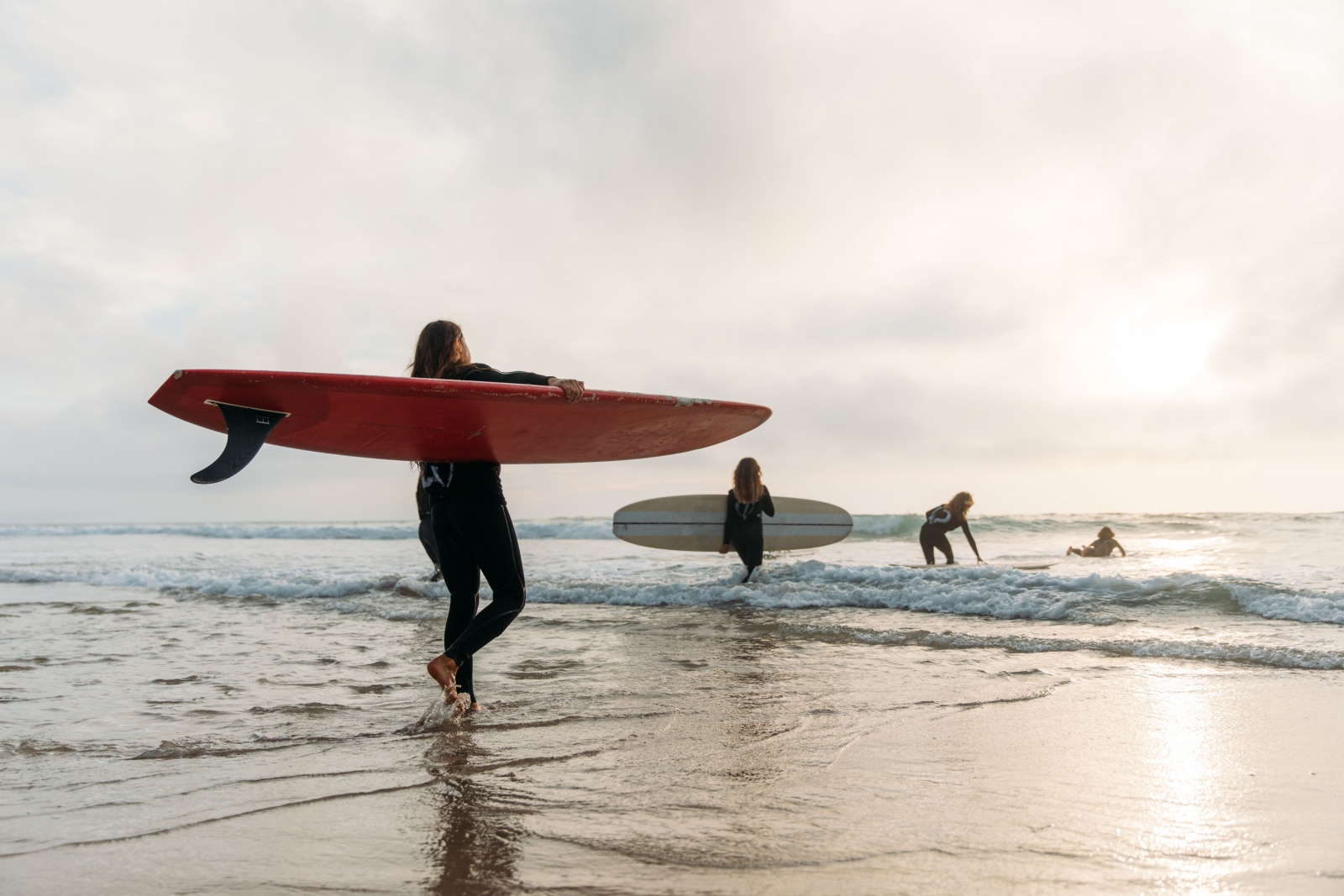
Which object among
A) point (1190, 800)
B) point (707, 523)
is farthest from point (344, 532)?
point (1190, 800)

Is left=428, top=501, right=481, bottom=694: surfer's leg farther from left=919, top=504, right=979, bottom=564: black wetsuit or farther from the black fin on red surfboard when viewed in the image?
left=919, top=504, right=979, bottom=564: black wetsuit

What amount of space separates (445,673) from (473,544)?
533 mm

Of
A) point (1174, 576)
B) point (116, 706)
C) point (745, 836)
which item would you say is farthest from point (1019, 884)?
point (1174, 576)

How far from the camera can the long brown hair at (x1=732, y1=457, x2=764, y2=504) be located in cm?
897

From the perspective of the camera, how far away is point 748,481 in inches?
354

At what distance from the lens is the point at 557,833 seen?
2004 mm

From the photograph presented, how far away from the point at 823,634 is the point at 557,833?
3893 mm

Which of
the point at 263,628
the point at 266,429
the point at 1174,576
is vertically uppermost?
the point at 266,429

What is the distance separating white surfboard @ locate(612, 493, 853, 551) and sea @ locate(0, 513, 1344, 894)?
303 centimetres

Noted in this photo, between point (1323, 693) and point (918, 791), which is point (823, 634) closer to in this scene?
point (1323, 693)

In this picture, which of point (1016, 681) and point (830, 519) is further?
point (830, 519)

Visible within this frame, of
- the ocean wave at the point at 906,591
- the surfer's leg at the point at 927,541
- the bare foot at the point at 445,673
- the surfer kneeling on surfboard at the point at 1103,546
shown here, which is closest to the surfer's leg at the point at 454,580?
the bare foot at the point at 445,673

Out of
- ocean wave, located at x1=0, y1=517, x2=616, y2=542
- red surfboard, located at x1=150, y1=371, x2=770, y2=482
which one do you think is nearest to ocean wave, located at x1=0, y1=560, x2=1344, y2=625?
red surfboard, located at x1=150, y1=371, x2=770, y2=482

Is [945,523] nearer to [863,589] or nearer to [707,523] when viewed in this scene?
[707,523]
